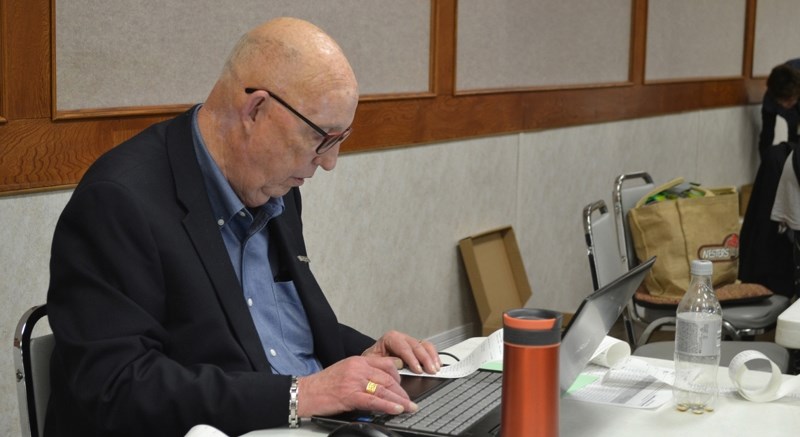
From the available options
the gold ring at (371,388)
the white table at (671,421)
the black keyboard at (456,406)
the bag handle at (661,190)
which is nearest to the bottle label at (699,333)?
the white table at (671,421)

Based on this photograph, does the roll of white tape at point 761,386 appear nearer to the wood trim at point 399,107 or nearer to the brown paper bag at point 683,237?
the brown paper bag at point 683,237

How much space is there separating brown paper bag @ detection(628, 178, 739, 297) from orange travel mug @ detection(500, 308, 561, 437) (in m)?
2.42

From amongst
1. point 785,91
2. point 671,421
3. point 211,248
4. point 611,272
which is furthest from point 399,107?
point 785,91

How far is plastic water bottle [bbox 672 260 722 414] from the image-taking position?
6.47 feet

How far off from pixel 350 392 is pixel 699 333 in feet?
2.13

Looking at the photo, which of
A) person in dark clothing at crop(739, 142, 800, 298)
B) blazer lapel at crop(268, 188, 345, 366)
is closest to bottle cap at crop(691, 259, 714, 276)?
blazer lapel at crop(268, 188, 345, 366)

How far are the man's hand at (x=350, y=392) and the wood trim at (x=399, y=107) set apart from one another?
154cm

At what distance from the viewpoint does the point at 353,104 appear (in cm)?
208

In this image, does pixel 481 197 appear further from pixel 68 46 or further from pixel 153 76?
pixel 68 46

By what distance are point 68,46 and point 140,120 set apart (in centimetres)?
36

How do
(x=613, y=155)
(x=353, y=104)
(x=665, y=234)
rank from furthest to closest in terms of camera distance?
(x=613, y=155), (x=665, y=234), (x=353, y=104)

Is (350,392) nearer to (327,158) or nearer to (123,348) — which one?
(123,348)

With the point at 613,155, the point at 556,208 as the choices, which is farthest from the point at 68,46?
the point at 613,155

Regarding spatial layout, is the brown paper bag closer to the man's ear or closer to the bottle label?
the bottle label
